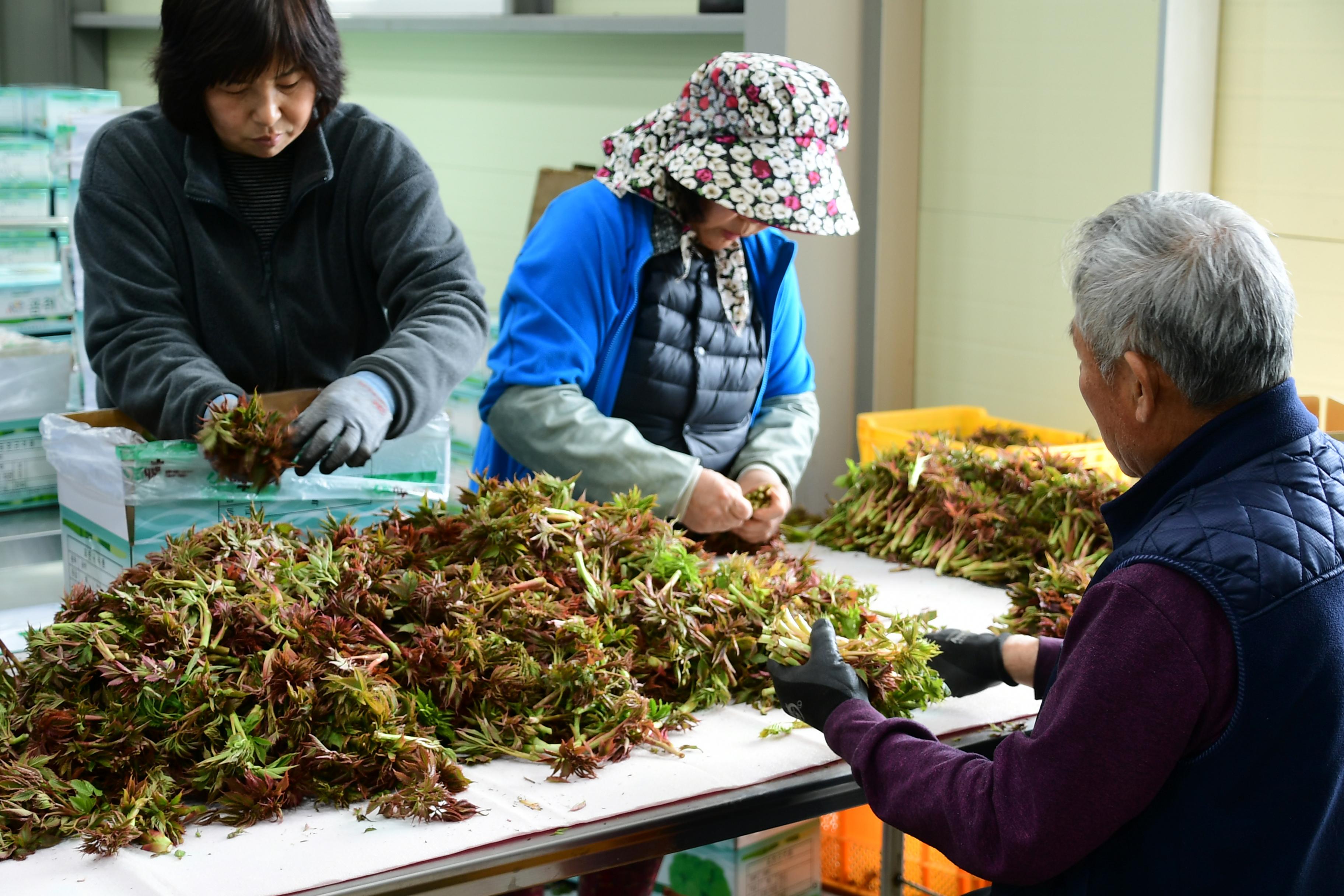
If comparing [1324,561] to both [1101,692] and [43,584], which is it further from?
[43,584]

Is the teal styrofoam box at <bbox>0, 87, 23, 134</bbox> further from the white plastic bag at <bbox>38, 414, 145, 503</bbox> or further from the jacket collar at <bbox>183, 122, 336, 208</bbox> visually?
the white plastic bag at <bbox>38, 414, 145, 503</bbox>

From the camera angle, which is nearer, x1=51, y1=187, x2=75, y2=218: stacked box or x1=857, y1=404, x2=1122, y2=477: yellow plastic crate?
x1=857, y1=404, x2=1122, y2=477: yellow plastic crate

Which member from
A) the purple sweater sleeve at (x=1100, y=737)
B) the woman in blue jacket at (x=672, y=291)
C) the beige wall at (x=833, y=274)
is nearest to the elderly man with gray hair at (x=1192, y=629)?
the purple sweater sleeve at (x=1100, y=737)

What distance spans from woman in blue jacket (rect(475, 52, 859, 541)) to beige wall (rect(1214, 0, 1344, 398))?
140 cm

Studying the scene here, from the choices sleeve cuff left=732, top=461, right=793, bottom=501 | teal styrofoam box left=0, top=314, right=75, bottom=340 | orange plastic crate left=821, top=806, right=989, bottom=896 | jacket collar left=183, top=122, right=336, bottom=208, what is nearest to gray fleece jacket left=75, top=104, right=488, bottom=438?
jacket collar left=183, top=122, right=336, bottom=208

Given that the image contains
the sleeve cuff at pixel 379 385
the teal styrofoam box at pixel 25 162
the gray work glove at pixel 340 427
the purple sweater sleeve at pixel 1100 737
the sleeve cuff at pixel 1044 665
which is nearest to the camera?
the purple sweater sleeve at pixel 1100 737

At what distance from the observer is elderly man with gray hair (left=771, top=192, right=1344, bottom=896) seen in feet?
4.03

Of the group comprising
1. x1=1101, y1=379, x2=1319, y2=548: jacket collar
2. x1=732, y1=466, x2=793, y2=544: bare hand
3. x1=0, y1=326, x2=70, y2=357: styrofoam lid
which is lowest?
x1=732, y1=466, x2=793, y2=544: bare hand

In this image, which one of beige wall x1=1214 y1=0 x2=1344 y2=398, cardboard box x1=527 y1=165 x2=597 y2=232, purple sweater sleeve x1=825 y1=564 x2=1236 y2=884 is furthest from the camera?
cardboard box x1=527 y1=165 x2=597 y2=232

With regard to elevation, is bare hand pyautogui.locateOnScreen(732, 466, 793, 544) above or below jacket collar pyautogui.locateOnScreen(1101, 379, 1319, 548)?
below

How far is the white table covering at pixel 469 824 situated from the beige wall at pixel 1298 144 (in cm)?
178

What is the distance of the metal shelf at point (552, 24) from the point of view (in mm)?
4430

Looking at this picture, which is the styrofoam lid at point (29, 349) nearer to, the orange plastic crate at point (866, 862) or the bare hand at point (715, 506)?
the bare hand at point (715, 506)

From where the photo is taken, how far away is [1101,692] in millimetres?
1247
